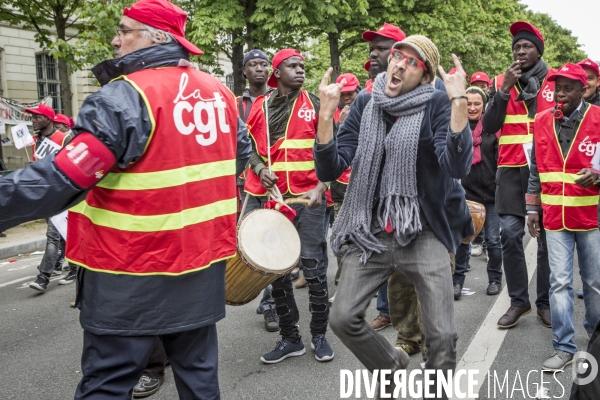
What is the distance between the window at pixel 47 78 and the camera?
2466 centimetres

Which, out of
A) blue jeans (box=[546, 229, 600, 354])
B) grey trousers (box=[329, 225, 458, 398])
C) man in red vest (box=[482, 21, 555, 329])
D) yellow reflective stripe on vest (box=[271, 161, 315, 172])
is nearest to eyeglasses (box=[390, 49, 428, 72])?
grey trousers (box=[329, 225, 458, 398])

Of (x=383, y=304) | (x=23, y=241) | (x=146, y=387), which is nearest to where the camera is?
(x=146, y=387)

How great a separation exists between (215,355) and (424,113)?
164 centimetres

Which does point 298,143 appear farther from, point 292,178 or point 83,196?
point 83,196

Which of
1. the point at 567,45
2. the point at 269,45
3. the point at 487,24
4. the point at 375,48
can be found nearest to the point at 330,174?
the point at 375,48

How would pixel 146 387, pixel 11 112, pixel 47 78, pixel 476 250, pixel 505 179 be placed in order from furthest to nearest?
1. pixel 47 78
2. pixel 11 112
3. pixel 476 250
4. pixel 505 179
5. pixel 146 387

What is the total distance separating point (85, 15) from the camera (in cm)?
1341

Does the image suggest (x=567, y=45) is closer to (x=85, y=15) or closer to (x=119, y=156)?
(x=85, y=15)

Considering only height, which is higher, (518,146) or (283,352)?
(518,146)

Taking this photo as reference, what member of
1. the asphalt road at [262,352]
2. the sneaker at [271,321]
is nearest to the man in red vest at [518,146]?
the asphalt road at [262,352]

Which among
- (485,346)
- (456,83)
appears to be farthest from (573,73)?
(485,346)

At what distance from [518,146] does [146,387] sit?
3721 millimetres

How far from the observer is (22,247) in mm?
10820

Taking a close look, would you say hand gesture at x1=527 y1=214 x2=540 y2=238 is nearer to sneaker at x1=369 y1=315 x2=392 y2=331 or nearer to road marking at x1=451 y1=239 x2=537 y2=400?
road marking at x1=451 y1=239 x2=537 y2=400
